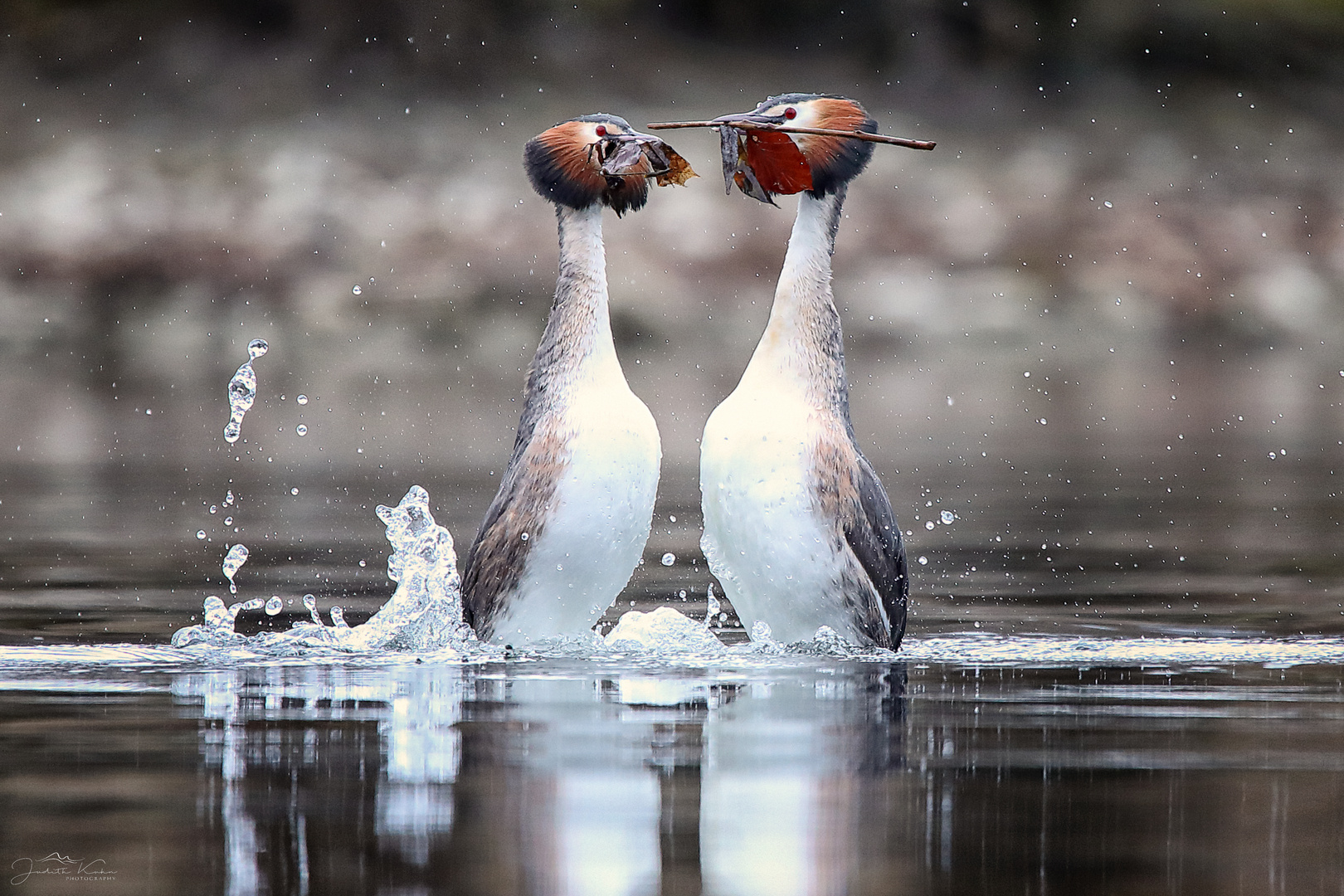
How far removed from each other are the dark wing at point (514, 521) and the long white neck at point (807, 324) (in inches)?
35.0

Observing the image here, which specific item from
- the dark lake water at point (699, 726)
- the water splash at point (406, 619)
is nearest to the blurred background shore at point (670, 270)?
the dark lake water at point (699, 726)

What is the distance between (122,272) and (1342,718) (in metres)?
35.4

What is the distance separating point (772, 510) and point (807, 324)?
87 cm

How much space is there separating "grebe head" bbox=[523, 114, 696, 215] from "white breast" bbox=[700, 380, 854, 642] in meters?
1.09

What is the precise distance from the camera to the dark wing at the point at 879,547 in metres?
9.41

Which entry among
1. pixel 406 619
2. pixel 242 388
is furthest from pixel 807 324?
pixel 242 388

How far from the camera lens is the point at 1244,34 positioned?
52188 millimetres

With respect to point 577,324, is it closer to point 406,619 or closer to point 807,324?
point 807,324

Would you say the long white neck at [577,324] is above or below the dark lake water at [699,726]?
above

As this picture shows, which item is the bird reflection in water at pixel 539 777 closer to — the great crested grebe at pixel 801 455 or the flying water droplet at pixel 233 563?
the great crested grebe at pixel 801 455

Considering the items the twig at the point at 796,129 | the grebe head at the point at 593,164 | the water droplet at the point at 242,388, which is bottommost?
the water droplet at the point at 242,388

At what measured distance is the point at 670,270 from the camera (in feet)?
128

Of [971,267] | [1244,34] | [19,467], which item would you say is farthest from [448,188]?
[19,467]

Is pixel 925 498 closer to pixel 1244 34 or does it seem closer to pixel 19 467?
pixel 19 467
